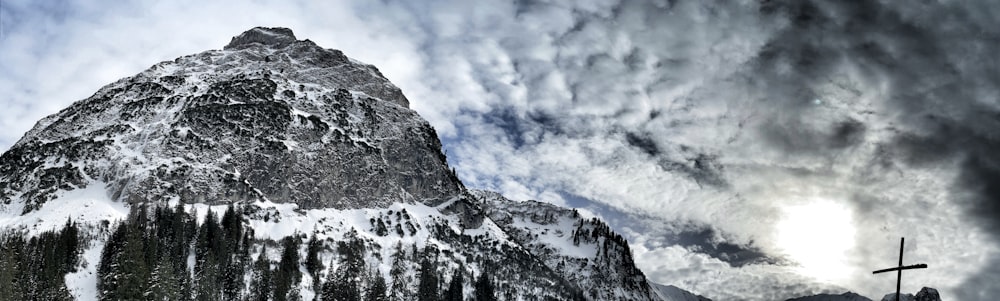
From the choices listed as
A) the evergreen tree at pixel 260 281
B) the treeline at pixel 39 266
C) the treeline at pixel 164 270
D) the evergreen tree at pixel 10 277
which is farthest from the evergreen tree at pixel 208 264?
the evergreen tree at pixel 10 277

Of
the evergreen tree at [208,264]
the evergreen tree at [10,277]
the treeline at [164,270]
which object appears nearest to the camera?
the treeline at [164,270]

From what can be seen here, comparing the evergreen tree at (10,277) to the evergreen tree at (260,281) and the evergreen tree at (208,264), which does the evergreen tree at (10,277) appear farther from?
the evergreen tree at (260,281)

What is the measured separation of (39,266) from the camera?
149 m

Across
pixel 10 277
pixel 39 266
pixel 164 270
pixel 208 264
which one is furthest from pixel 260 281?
pixel 164 270

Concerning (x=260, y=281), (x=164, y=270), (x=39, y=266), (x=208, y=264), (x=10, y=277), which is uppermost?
(x=208, y=264)

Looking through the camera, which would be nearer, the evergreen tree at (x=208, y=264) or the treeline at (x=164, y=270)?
the treeline at (x=164, y=270)

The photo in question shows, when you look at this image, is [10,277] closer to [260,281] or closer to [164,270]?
[164,270]

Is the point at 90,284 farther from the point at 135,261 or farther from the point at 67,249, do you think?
the point at 135,261

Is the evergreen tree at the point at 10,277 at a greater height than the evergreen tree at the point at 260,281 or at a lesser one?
lesser

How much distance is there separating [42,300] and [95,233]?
8391cm

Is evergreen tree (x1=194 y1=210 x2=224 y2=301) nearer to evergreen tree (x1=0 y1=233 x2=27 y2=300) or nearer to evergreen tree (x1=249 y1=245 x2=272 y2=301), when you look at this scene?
evergreen tree (x1=249 y1=245 x2=272 y2=301)

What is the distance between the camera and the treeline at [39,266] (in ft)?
395

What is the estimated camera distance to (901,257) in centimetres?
2931

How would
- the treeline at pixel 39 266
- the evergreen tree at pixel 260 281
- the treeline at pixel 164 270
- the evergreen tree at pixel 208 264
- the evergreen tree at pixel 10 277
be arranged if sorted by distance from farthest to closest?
the evergreen tree at pixel 260 281 → the evergreen tree at pixel 208 264 → the treeline at pixel 39 266 → the evergreen tree at pixel 10 277 → the treeline at pixel 164 270
